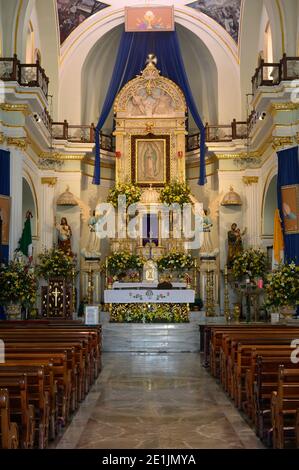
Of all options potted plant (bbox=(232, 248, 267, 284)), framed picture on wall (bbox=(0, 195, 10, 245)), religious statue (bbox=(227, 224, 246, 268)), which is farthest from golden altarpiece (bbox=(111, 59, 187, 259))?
framed picture on wall (bbox=(0, 195, 10, 245))

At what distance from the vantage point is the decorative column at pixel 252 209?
67.3 feet

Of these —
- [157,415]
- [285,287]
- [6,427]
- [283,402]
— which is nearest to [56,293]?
[285,287]

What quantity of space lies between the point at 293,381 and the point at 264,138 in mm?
14073

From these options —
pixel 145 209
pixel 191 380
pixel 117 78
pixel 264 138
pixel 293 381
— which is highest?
pixel 117 78

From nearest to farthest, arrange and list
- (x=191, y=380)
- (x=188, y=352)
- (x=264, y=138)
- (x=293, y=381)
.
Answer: (x=293, y=381) < (x=191, y=380) < (x=188, y=352) < (x=264, y=138)

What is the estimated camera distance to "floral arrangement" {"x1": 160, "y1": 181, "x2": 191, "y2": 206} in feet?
67.5

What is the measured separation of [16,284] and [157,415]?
7.81 m

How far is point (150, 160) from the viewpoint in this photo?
21.8 m

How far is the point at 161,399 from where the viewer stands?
8898 millimetres

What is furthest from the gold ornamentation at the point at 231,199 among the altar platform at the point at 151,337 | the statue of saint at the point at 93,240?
the altar platform at the point at 151,337

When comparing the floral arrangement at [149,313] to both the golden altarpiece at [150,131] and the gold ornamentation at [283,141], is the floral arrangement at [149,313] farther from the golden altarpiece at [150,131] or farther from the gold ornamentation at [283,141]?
the golden altarpiece at [150,131]

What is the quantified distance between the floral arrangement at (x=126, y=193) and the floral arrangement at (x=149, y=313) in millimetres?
4681

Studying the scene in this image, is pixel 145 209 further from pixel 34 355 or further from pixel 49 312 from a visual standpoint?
pixel 34 355
